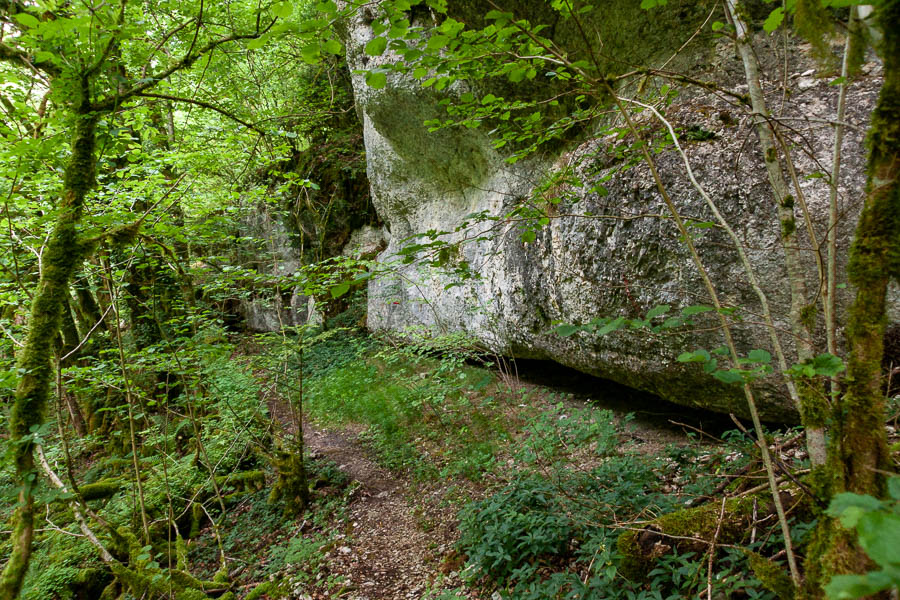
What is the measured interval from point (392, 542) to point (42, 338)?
366 cm

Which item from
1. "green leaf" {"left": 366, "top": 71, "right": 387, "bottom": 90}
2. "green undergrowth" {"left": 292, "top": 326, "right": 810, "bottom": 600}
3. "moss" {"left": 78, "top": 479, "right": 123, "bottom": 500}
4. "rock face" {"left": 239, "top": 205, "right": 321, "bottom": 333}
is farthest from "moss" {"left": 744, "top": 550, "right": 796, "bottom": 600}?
"rock face" {"left": 239, "top": 205, "right": 321, "bottom": 333}

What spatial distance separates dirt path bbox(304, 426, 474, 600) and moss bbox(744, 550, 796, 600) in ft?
7.90

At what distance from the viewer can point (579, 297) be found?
4.65 metres

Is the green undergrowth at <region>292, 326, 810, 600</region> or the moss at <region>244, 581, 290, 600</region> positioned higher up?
the green undergrowth at <region>292, 326, 810, 600</region>

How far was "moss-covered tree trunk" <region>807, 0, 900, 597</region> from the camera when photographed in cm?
100

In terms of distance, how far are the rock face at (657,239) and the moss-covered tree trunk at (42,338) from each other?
7.92 feet

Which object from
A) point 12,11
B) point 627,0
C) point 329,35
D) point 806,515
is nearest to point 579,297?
point 806,515

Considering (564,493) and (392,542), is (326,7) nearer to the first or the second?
(564,493)

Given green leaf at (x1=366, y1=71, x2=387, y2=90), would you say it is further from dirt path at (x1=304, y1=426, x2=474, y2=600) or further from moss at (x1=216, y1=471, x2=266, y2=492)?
moss at (x1=216, y1=471, x2=266, y2=492)

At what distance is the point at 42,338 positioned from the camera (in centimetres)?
283

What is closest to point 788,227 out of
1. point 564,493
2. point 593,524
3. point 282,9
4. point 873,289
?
point 873,289

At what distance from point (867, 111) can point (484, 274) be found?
Answer: 456cm

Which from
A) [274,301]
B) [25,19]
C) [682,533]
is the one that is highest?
[25,19]

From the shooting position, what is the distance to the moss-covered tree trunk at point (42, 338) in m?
2.43
